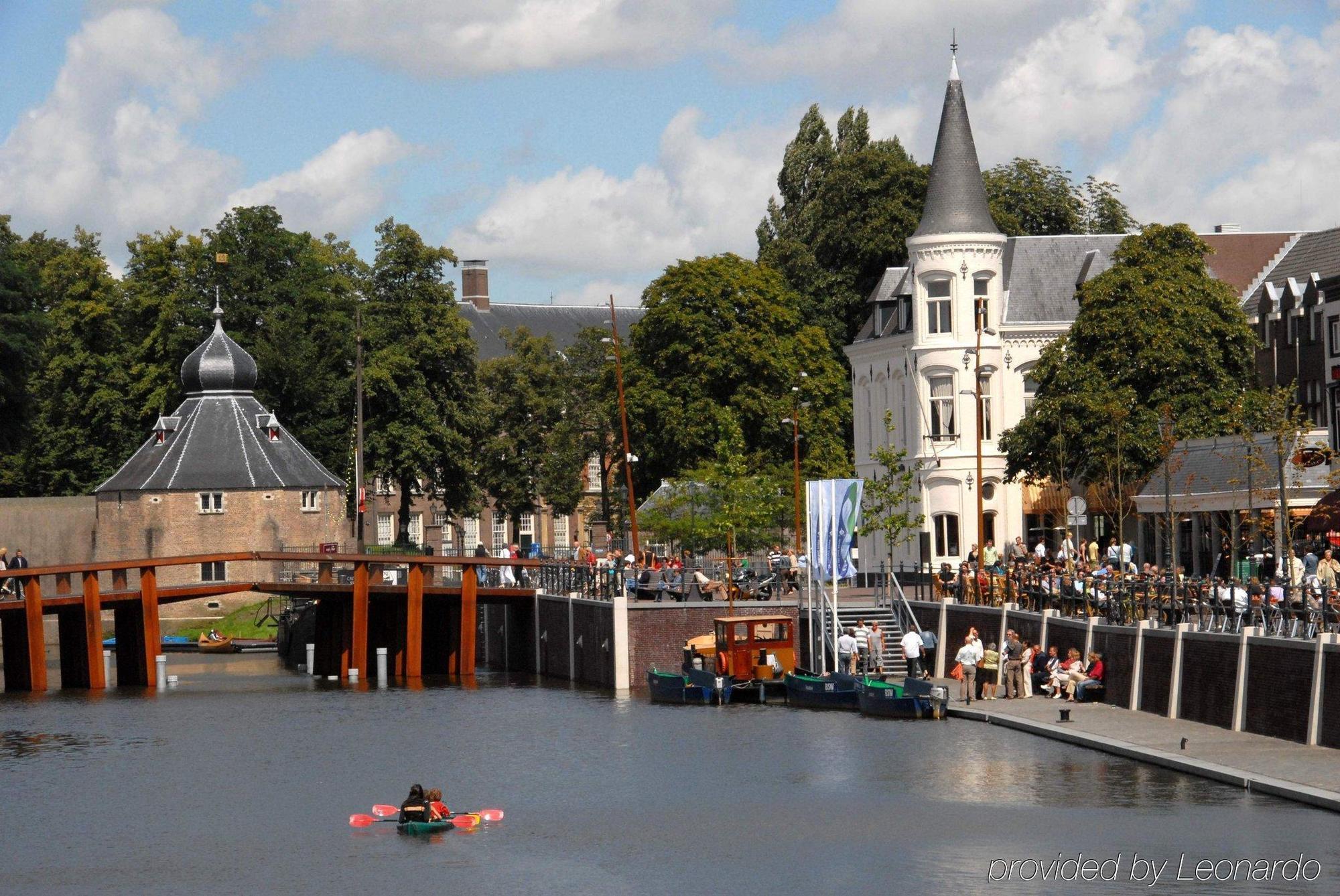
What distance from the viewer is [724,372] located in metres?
80.1

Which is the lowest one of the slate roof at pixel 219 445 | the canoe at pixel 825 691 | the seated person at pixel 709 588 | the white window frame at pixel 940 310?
the canoe at pixel 825 691

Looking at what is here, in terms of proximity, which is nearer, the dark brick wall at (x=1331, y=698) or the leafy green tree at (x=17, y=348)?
the dark brick wall at (x=1331, y=698)

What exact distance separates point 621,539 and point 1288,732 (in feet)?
178

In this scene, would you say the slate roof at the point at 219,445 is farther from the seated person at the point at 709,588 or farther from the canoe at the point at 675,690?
the canoe at the point at 675,690

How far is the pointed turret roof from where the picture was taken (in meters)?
68.2

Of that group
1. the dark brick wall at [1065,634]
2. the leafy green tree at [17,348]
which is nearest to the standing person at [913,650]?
the dark brick wall at [1065,634]

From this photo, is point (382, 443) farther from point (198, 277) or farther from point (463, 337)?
point (198, 277)

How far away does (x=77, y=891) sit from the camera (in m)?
28.4

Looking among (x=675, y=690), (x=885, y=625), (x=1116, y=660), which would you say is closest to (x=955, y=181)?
(x=885, y=625)

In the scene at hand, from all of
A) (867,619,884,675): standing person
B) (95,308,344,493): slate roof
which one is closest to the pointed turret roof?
(867,619,884,675): standing person

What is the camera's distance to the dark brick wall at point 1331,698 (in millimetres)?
32344

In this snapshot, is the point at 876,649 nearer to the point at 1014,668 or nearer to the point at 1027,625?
the point at 1027,625

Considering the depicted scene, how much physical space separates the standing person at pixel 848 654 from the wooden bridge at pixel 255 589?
50.0ft

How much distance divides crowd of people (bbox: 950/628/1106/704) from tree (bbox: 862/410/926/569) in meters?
14.6
